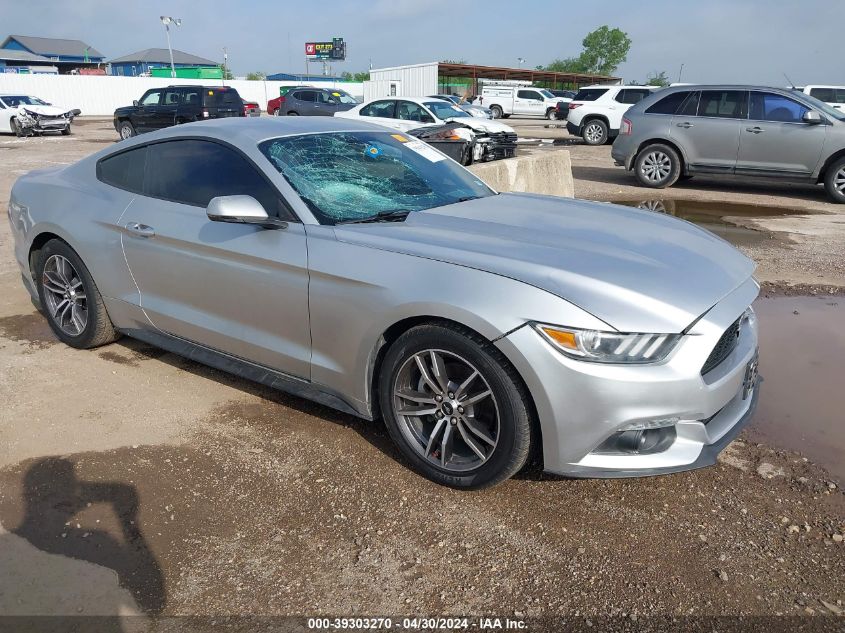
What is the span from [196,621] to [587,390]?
1.62 metres

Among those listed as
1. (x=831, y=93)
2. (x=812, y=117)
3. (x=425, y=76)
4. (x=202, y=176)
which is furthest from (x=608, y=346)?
(x=425, y=76)

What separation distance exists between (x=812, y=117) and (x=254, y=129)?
9670 mm

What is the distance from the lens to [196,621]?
229 cm

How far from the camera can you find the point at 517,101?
116 feet

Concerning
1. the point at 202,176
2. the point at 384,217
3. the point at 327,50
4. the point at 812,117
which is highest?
the point at 327,50

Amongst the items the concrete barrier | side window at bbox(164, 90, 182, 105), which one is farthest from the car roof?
side window at bbox(164, 90, 182, 105)

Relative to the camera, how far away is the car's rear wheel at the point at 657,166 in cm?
1165

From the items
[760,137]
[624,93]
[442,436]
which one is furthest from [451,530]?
[624,93]

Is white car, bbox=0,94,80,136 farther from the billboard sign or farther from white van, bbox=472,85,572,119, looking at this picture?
the billboard sign

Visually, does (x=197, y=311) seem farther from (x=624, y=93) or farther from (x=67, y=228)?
(x=624, y=93)

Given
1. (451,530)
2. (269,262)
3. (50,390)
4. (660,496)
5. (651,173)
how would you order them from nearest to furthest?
1. (451,530)
2. (660,496)
3. (269,262)
4. (50,390)
5. (651,173)

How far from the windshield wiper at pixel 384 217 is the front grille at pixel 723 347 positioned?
1558mm

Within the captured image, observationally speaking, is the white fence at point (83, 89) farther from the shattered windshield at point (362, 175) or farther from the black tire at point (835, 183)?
the shattered windshield at point (362, 175)

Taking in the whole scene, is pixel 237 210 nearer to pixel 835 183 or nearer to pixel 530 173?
pixel 530 173
